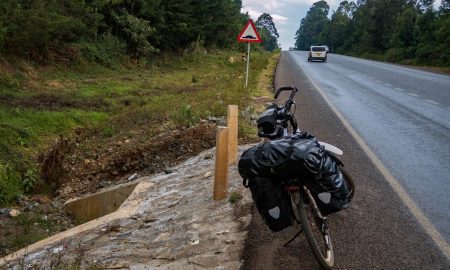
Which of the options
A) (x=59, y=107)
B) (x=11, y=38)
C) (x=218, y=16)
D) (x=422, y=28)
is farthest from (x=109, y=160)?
(x=422, y=28)

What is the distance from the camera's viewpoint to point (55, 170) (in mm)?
9945

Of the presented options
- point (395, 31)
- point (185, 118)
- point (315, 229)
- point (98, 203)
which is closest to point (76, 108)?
point (185, 118)

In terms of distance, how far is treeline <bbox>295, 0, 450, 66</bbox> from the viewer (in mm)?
41781

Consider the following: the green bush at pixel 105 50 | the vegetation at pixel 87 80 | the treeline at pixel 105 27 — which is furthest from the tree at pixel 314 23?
the green bush at pixel 105 50

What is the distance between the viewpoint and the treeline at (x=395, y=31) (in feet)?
137

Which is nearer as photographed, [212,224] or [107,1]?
[212,224]

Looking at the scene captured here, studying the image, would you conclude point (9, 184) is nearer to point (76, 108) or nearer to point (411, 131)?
point (76, 108)

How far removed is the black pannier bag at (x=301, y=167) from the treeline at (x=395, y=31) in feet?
124

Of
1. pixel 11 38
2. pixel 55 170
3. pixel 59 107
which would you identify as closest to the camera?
pixel 55 170

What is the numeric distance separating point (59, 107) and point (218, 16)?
28.0m

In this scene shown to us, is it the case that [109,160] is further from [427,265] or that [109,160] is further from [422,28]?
[422,28]

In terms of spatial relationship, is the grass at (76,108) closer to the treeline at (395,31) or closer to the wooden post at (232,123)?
the wooden post at (232,123)

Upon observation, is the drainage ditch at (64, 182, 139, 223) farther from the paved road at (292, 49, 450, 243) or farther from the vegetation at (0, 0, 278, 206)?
the paved road at (292, 49, 450, 243)

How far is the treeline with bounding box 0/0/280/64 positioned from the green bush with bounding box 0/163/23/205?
6505mm
